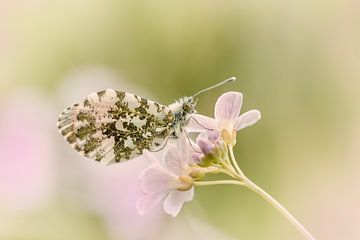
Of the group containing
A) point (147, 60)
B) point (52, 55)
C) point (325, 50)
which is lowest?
point (325, 50)

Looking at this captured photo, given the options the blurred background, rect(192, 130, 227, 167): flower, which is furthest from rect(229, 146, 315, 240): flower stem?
the blurred background

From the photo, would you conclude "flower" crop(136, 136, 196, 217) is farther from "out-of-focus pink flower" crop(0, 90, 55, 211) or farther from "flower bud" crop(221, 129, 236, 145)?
"out-of-focus pink flower" crop(0, 90, 55, 211)

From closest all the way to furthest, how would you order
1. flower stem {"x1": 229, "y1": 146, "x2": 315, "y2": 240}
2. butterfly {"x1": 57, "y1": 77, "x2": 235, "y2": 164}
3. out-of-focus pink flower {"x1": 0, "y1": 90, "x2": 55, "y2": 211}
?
flower stem {"x1": 229, "y1": 146, "x2": 315, "y2": 240} < butterfly {"x1": 57, "y1": 77, "x2": 235, "y2": 164} < out-of-focus pink flower {"x1": 0, "y1": 90, "x2": 55, "y2": 211}

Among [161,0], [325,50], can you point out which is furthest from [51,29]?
[325,50]

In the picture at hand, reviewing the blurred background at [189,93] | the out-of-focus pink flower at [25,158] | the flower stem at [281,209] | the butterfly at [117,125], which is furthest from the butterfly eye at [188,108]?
the out-of-focus pink flower at [25,158]

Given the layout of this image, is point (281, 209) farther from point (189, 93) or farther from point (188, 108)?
point (189, 93)

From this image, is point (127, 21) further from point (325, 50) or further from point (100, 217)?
point (100, 217)

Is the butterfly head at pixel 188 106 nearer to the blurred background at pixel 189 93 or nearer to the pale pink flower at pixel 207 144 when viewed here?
the pale pink flower at pixel 207 144
